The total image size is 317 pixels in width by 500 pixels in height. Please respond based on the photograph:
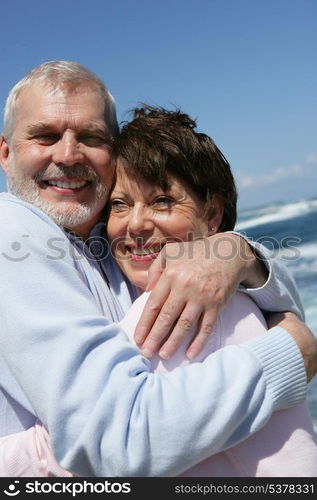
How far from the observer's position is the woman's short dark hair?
2803 millimetres

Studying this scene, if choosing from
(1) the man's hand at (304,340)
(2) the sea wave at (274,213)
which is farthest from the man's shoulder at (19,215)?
(2) the sea wave at (274,213)

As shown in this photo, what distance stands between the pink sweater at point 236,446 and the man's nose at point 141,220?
671mm

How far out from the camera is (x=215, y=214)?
3053mm

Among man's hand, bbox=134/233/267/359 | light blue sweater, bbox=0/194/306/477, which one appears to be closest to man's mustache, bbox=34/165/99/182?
man's hand, bbox=134/233/267/359

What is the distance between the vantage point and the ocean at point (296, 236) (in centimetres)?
1178

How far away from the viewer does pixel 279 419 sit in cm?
201

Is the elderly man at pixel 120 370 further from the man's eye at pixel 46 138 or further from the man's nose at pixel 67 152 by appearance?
the man's eye at pixel 46 138

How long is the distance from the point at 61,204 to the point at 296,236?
19234 millimetres

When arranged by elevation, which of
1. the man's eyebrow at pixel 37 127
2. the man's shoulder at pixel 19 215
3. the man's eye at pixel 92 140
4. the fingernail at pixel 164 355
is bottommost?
the fingernail at pixel 164 355

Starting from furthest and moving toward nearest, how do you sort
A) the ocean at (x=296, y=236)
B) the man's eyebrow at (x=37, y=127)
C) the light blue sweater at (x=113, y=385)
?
1. the ocean at (x=296, y=236)
2. the man's eyebrow at (x=37, y=127)
3. the light blue sweater at (x=113, y=385)

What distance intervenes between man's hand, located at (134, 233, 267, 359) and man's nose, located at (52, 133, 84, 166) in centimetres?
95
